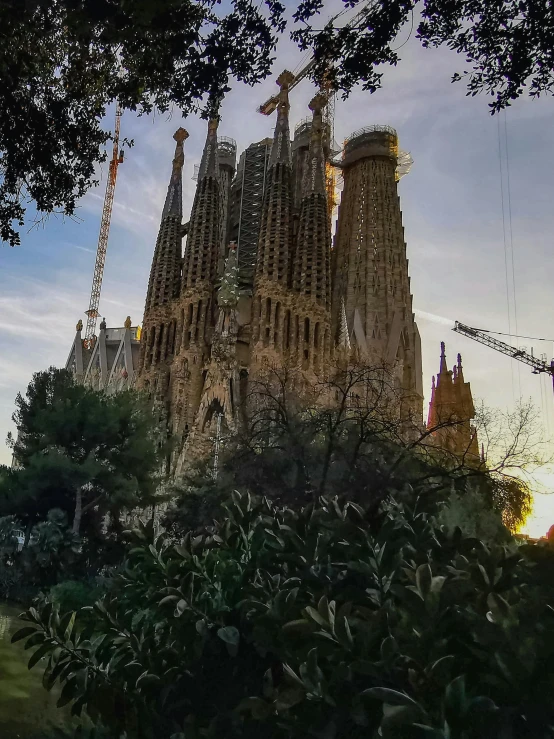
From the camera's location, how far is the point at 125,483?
15.8 m

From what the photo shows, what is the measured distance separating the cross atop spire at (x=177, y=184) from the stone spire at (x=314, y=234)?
7234 millimetres

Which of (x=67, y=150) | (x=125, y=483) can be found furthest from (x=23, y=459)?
(x=67, y=150)

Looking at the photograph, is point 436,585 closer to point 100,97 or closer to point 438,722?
point 438,722

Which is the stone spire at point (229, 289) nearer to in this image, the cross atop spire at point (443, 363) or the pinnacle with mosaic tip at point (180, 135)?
the pinnacle with mosaic tip at point (180, 135)

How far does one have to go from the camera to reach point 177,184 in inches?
1297

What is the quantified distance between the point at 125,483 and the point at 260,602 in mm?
13784

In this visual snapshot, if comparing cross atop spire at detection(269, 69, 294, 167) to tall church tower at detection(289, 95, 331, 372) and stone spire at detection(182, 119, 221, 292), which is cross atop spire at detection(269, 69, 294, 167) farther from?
stone spire at detection(182, 119, 221, 292)

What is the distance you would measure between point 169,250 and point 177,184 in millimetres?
4558

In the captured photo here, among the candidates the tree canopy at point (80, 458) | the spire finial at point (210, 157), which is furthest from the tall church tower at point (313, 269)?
the tree canopy at point (80, 458)

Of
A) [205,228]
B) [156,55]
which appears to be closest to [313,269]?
[205,228]

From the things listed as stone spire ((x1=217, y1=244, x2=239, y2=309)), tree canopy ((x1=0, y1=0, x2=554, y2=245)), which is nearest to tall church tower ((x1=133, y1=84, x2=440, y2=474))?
stone spire ((x1=217, y1=244, x2=239, y2=309))

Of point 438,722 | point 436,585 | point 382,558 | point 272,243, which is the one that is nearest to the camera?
point 438,722

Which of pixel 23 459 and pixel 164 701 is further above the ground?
pixel 23 459

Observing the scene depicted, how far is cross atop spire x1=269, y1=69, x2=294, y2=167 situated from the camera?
29.1 meters
